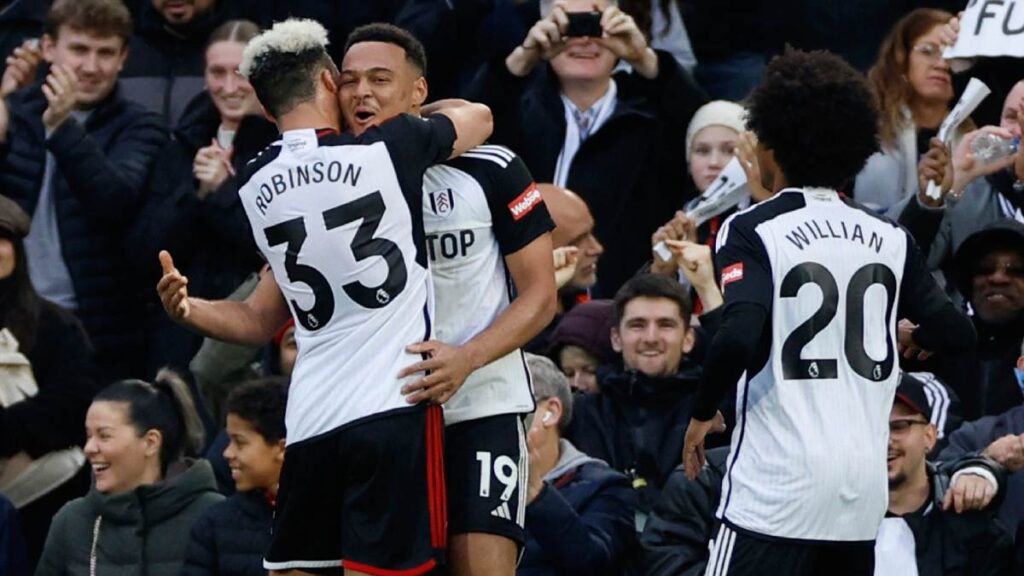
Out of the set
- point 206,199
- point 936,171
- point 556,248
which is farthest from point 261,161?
point 206,199

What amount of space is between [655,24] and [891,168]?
1735mm

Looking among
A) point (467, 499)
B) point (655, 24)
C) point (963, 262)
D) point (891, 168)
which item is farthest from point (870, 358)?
point (655, 24)

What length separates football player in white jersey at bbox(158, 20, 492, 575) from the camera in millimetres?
7148

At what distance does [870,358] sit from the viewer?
7102mm

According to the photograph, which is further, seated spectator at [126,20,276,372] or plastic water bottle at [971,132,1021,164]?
seated spectator at [126,20,276,372]

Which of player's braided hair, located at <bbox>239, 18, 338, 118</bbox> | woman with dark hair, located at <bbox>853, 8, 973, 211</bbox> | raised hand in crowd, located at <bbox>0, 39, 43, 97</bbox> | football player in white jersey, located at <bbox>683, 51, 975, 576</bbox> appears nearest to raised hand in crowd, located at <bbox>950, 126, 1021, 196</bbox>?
woman with dark hair, located at <bbox>853, 8, 973, 211</bbox>

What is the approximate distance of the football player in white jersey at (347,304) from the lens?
715cm

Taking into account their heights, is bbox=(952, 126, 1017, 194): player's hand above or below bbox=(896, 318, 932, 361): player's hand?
above

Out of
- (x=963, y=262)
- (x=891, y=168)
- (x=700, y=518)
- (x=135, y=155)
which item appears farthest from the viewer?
(x=135, y=155)

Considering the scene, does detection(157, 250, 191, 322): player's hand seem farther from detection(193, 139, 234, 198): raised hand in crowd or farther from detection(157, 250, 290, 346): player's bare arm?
detection(193, 139, 234, 198): raised hand in crowd

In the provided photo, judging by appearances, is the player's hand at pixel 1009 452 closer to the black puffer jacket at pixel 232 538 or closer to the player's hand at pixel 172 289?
the black puffer jacket at pixel 232 538

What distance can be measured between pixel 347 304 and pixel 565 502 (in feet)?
5.75

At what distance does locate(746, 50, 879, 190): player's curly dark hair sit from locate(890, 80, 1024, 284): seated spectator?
2034 mm

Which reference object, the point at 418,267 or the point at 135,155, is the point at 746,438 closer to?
the point at 418,267
